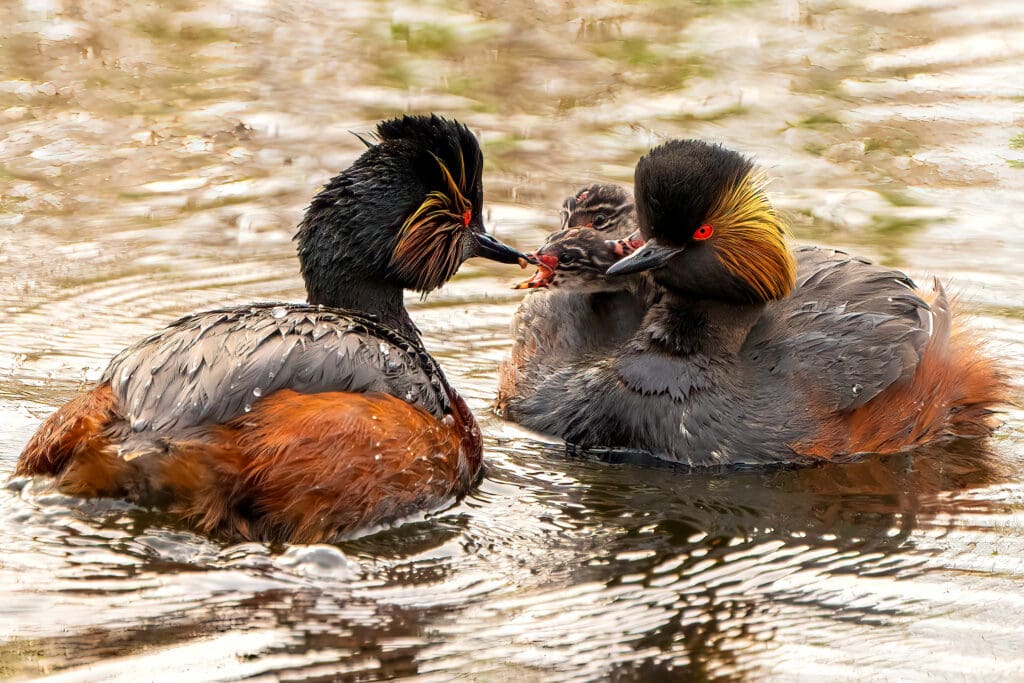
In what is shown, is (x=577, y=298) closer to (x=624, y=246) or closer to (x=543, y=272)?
(x=543, y=272)

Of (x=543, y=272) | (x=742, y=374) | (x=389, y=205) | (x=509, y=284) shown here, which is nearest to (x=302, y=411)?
(x=389, y=205)

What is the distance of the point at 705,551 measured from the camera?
6590 mm

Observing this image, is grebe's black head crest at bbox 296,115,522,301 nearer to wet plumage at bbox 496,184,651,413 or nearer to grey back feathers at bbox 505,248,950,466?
wet plumage at bbox 496,184,651,413

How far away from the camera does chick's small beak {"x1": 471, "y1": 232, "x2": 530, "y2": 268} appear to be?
784 cm

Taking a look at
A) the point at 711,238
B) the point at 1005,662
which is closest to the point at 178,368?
the point at 711,238

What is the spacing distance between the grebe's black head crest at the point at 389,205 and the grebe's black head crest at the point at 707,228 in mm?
950

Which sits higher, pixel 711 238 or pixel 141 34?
pixel 141 34

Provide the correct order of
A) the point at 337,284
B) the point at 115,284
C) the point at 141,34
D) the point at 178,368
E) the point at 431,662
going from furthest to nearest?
the point at 141,34 < the point at 115,284 < the point at 337,284 < the point at 178,368 < the point at 431,662

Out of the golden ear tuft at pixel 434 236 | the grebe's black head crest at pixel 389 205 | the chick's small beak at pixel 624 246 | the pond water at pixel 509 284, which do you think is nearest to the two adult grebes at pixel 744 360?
the pond water at pixel 509 284

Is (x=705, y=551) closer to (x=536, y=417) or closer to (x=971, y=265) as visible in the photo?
(x=536, y=417)

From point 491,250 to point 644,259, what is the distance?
2.63ft

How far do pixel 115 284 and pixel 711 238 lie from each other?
3.99 meters

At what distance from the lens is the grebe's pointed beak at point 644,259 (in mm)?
7770

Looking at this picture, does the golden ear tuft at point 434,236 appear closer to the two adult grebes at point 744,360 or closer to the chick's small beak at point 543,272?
the chick's small beak at point 543,272
